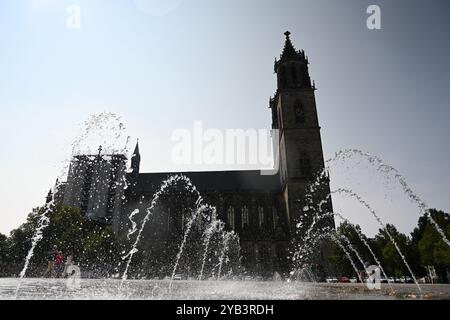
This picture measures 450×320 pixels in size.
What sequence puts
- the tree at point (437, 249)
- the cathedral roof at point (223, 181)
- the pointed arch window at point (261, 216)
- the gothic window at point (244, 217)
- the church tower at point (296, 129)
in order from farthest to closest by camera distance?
the cathedral roof at point (223, 181) < the gothic window at point (244, 217) < the pointed arch window at point (261, 216) < the church tower at point (296, 129) < the tree at point (437, 249)

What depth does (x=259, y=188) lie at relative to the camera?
54.6 metres

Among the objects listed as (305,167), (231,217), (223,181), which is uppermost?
(223,181)

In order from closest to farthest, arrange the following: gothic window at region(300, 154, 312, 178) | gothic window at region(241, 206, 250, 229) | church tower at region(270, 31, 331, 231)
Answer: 1. church tower at region(270, 31, 331, 231)
2. gothic window at region(300, 154, 312, 178)
3. gothic window at region(241, 206, 250, 229)

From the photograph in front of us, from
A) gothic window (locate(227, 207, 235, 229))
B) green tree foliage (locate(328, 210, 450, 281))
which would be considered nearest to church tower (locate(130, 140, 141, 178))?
gothic window (locate(227, 207, 235, 229))

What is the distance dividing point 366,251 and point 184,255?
2887 centimetres

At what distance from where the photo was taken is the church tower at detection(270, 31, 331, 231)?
44156mm

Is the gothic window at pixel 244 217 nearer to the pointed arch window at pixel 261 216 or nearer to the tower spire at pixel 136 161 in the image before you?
the pointed arch window at pixel 261 216

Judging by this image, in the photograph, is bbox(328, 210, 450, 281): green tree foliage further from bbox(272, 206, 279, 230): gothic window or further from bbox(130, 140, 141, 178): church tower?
bbox(130, 140, 141, 178): church tower

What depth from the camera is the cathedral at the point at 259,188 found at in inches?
1763

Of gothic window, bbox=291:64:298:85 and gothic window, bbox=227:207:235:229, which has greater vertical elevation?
gothic window, bbox=291:64:298:85

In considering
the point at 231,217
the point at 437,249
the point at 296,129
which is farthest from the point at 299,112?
the point at 437,249

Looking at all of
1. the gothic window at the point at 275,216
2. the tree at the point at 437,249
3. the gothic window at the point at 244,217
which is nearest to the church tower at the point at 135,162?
the gothic window at the point at 244,217

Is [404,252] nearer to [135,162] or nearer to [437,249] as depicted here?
[437,249]

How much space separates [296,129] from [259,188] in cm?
A: 1325
